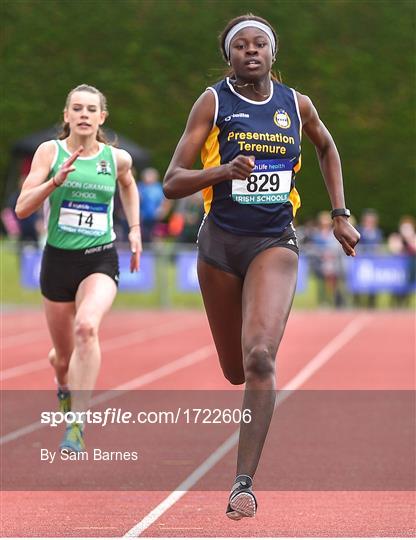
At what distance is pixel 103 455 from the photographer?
28.7 ft

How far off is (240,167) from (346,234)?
0.87m

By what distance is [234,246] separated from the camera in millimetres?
6391

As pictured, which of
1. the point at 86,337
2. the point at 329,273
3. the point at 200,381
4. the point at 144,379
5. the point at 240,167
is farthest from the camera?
the point at 329,273

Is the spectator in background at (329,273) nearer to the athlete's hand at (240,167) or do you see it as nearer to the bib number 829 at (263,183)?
the bib number 829 at (263,183)

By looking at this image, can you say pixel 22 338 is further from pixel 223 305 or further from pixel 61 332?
pixel 223 305

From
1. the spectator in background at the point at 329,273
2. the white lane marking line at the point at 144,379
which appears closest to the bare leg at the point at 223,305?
the white lane marking line at the point at 144,379

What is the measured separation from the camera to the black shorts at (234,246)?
6379mm

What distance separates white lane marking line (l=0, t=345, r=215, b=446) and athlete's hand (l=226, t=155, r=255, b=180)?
3.91m

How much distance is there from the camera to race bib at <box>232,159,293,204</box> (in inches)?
248

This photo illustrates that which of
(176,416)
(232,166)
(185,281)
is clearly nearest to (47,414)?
(176,416)

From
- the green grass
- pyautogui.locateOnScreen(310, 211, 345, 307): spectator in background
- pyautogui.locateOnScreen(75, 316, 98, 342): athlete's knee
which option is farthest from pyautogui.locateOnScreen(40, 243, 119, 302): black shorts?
pyautogui.locateOnScreen(310, 211, 345, 307): spectator in background

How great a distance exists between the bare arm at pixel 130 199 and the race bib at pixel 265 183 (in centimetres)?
239

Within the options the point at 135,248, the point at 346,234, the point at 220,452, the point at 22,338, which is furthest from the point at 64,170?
the point at 22,338

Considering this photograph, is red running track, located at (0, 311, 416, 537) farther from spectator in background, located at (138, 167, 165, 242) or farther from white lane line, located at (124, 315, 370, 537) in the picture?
spectator in background, located at (138, 167, 165, 242)
